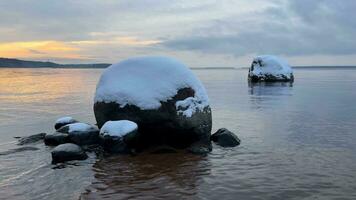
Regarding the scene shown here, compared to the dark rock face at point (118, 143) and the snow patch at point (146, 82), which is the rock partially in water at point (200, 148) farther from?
the dark rock face at point (118, 143)

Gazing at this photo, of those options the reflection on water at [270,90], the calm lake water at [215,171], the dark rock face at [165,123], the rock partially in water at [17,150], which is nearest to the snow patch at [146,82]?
the dark rock face at [165,123]

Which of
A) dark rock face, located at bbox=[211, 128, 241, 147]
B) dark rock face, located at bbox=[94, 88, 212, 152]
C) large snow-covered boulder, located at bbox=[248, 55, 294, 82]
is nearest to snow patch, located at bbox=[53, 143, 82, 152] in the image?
dark rock face, located at bbox=[94, 88, 212, 152]

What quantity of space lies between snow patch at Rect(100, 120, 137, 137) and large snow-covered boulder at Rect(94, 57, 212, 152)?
58 centimetres

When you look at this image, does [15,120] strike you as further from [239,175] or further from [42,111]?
[239,175]

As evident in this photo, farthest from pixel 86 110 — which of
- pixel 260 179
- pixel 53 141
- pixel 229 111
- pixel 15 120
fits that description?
pixel 260 179

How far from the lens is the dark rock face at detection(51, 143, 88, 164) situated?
41.1ft

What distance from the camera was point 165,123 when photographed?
14305 millimetres

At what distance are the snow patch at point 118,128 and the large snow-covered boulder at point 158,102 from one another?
582mm

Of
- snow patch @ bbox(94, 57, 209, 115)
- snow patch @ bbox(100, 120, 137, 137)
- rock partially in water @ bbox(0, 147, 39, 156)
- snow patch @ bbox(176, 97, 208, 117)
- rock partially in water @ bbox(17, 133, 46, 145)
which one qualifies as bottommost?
rock partially in water @ bbox(0, 147, 39, 156)

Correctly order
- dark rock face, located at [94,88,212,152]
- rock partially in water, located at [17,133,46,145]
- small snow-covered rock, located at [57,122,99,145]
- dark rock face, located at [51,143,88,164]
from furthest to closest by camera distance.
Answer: rock partially in water, located at [17,133,46,145], small snow-covered rock, located at [57,122,99,145], dark rock face, located at [94,88,212,152], dark rock face, located at [51,143,88,164]

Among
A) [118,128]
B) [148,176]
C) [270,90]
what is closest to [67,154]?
[118,128]

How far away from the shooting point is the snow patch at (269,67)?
6309 centimetres

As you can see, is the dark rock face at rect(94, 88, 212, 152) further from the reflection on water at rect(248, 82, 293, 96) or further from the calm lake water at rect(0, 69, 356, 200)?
the reflection on water at rect(248, 82, 293, 96)

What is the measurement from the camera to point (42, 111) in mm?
25125
